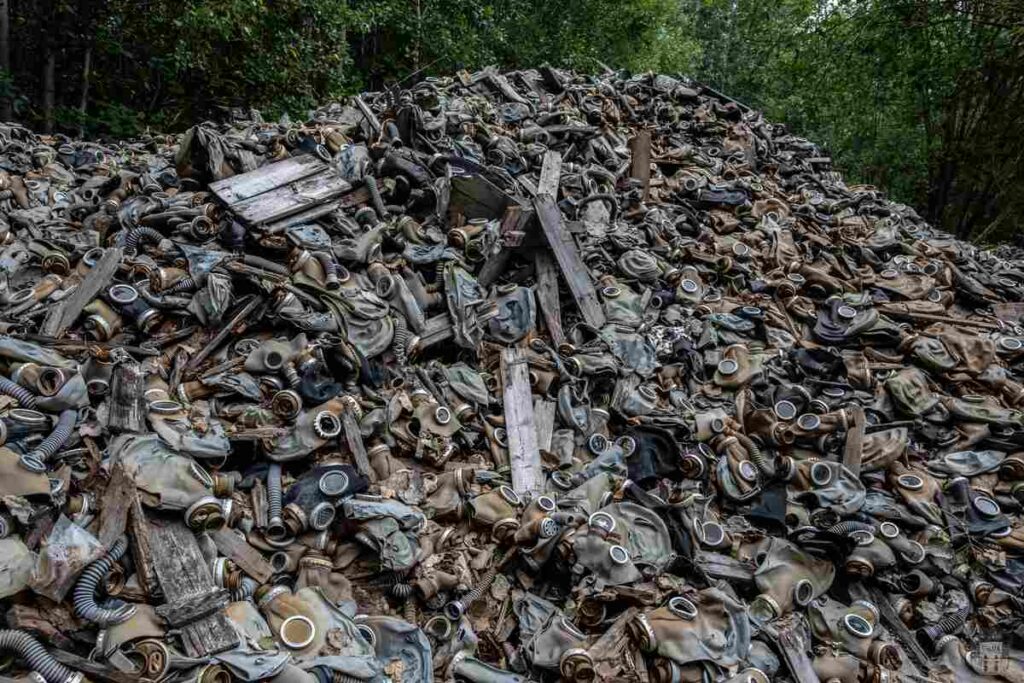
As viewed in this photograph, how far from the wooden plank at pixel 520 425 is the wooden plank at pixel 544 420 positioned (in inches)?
1.6

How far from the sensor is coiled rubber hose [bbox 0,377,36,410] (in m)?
3.17

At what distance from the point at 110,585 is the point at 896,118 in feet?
52.2

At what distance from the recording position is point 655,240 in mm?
6289

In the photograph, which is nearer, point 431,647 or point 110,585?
point 110,585

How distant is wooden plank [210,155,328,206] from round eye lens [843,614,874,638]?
4704 millimetres

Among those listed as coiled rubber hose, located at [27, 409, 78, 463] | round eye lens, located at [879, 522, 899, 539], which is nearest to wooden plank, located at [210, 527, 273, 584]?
coiled rubber hose, located at [27, 409, 78, 463]

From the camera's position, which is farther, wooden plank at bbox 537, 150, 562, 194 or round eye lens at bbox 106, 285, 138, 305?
wooden plank at bbox 537, 150, 562, 194

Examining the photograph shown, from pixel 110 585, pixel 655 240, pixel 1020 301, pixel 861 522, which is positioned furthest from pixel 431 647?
pixel 1020 301

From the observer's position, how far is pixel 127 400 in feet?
11.0

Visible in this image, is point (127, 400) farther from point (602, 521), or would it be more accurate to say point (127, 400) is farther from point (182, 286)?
point (602, 521)

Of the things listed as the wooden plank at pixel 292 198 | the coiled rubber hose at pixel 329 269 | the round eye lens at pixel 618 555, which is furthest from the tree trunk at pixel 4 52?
the round eye lens at pixel 618 555

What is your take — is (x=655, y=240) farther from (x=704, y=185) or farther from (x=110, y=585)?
(x=110, y=585)

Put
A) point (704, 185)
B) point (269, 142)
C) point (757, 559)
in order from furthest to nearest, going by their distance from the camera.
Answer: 1. point (704, 185)
2. point (269, 142)
3. point (757, 559)

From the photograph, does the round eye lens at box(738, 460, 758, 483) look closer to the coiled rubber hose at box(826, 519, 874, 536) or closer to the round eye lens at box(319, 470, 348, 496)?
the coiled rubber hose at box(826, 519, 874, 536)
